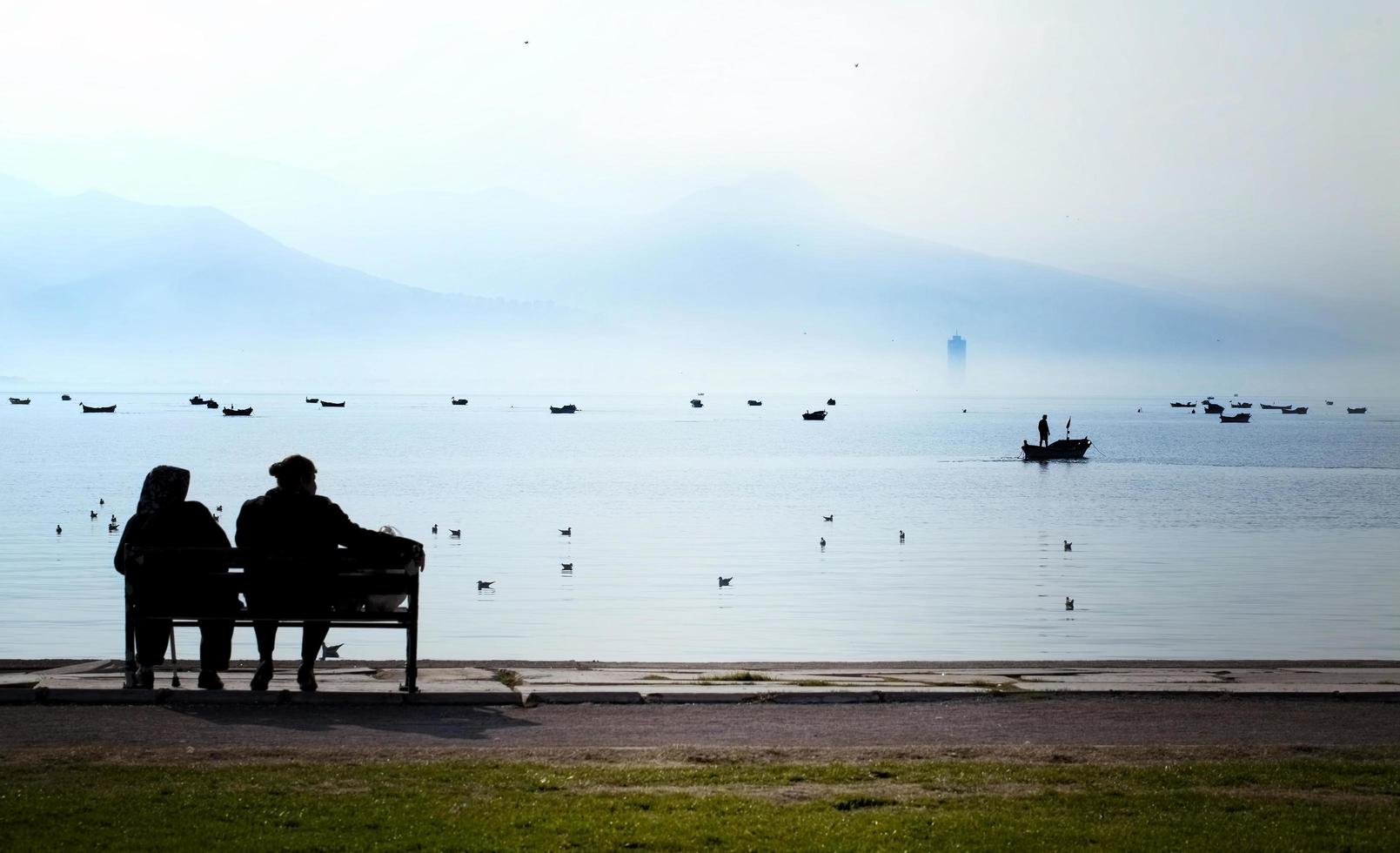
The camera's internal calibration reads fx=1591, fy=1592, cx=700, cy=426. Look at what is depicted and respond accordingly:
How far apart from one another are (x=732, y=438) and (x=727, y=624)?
462ft

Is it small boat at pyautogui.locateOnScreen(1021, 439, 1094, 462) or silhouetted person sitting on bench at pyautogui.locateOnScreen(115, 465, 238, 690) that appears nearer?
silhouetted person sitting on bench at pyautogui.locateOnScreen(115, 465, 238, 690)

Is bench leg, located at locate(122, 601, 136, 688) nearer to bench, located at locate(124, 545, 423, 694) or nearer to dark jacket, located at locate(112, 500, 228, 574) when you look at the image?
bench, located at locate(124, 545, 423, 694)

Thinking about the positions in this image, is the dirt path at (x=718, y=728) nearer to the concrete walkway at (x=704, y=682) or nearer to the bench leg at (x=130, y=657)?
the concrete walkway at (x=704, y=682)

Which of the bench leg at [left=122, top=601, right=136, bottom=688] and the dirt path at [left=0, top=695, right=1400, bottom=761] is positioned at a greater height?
the bench leg at [left=122, top=601, right=136, bottom=688]

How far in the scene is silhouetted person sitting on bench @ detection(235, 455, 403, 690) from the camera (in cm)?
1355

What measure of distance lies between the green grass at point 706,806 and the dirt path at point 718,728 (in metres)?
0.68

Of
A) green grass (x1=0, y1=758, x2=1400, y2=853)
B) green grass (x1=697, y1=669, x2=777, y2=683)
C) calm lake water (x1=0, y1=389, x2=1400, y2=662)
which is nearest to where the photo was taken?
green grass (x1=0, y1=758, x2=1400, y2=853)

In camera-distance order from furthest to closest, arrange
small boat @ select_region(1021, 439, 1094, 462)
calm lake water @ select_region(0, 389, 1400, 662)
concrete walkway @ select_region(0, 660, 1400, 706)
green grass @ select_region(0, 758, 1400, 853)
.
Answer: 1. small boat @ select_region(1021, 439, 1094, 462)
2. calm lake water @ select_region(0, 389, 1400, 662)
3. concrete walkway @ select_region(0, 660, 1400, 706)
4. green grass @ select_region(0, 758, 1400, 853)

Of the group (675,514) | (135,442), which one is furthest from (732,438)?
(675,514)

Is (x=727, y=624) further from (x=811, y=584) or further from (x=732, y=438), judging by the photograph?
(x=732, y=438)

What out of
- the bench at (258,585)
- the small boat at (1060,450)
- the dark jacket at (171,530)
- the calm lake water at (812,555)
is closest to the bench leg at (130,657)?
the bench at (258,585)

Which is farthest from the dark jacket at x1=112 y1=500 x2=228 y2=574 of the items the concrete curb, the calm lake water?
the calm lake water

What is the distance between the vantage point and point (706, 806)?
938 cm

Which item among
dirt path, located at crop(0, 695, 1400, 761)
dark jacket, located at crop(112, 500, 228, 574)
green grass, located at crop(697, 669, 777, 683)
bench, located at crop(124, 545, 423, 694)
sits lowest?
dirt path, located at crop(0, 695, 1400, 761)
